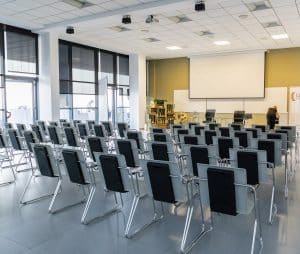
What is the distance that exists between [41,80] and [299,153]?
30.4 feet

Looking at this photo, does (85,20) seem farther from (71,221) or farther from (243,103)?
(243,103)

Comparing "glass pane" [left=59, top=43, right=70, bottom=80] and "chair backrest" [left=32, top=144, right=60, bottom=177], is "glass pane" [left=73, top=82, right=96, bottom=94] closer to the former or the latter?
"glass pane" [left=59, top=43, right=70, bottom=80]

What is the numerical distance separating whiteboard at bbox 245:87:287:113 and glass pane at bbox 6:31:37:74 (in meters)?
10.2

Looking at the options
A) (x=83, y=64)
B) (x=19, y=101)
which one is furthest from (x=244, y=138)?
(x=83, y=64)

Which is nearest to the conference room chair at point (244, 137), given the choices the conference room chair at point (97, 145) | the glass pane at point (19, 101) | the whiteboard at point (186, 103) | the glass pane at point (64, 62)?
the conference room chair at point (97, 145)

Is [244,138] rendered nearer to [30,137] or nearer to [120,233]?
[120,233]

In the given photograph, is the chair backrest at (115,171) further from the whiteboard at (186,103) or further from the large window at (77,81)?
the whiteboard at (186,103)

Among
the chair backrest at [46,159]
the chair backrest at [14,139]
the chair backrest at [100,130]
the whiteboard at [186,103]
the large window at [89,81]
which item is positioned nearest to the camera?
the chair backrest at [46,159]

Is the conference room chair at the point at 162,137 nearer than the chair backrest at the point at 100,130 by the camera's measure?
Yes

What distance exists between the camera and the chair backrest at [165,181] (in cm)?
330

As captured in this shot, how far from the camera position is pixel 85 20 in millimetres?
9445

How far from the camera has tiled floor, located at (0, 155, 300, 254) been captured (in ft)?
10.7

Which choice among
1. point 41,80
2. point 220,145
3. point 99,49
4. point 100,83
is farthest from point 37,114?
point 220,145

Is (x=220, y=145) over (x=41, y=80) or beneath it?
beneath
